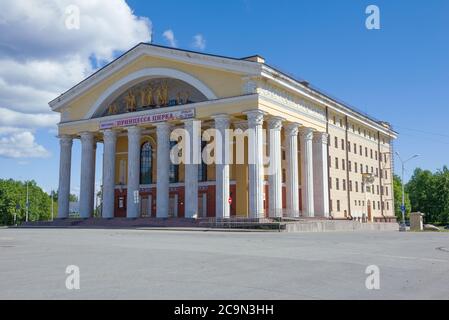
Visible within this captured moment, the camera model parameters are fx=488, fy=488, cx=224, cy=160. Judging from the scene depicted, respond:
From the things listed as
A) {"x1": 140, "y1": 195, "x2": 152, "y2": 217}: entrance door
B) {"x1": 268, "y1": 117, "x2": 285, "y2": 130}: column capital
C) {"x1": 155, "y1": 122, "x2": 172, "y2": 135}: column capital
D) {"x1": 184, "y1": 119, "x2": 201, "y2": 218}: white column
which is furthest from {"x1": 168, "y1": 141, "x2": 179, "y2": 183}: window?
{"x1": 268, "y1": 117, "x2": 285, "y2": 130}: column capital

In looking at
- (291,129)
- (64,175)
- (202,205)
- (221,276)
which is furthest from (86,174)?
(221,276)

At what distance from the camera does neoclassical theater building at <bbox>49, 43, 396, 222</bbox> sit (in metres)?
41.2

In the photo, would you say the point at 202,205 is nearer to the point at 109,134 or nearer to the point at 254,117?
the point at 109,134

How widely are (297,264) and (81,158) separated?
43.2 metres

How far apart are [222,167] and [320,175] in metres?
14.5

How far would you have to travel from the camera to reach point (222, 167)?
41.2m

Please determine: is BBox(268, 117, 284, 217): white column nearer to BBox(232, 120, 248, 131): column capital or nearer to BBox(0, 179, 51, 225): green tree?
BBox(232, 120, 248, 131): column capital

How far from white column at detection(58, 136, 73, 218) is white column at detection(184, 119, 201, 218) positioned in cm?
1623

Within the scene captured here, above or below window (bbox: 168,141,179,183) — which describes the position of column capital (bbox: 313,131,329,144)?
above

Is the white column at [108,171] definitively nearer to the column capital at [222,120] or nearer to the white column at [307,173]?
the column capital at [222,120]
